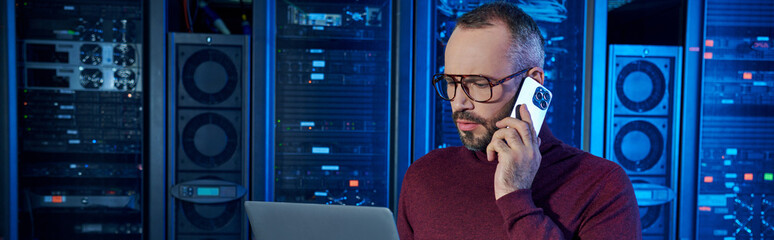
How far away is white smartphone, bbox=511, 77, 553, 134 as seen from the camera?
91cm

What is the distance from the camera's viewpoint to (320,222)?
687 millimetres

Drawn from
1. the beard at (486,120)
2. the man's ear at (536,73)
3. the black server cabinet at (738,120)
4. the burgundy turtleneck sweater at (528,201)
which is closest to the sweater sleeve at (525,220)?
the burgundy turtleneck sweater at (528,201)

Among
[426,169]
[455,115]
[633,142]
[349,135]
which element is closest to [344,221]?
[455,115]

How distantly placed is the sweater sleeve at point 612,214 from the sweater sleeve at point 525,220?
0.26ft

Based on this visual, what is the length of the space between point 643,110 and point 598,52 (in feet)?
1.36

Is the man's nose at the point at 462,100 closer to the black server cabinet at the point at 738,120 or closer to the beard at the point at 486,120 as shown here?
the beard at the point at 486,120

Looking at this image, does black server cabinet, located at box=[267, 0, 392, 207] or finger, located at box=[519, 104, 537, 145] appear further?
black server cabinet, located at box=[267, 0, 392, 207]

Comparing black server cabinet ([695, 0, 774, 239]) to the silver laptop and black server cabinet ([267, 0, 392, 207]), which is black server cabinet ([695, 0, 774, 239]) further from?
the silver laptop

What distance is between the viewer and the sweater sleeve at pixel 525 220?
2.68 ft

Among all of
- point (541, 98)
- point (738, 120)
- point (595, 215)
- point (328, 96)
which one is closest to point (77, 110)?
point (328, 96)

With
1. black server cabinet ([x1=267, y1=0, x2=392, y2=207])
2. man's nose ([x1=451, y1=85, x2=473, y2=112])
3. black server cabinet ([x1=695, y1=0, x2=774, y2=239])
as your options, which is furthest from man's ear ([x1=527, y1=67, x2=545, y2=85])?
black server cabinet ([x1=695, y1=0, x2=774, y2=239])

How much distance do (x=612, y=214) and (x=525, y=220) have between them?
178 mm

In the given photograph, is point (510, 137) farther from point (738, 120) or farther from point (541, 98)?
point (738, 120)

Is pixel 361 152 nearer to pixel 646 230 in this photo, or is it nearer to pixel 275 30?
pixel 275 30
